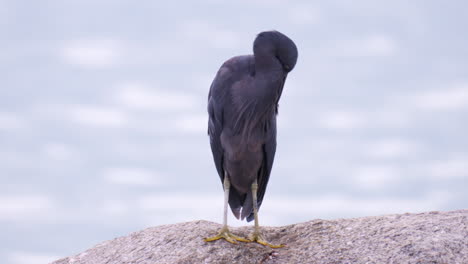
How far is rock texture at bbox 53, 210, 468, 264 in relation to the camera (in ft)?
22.4

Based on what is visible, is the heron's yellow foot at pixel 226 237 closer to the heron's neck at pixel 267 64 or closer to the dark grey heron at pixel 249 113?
the dark grey heron at pixel 249 113

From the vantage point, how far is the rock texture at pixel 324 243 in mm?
6832

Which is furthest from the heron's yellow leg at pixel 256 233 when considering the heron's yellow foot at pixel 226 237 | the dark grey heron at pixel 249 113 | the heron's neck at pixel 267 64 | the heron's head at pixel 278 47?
the heron's head at pixel 278 47

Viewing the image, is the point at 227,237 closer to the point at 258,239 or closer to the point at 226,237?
the point at 226,237

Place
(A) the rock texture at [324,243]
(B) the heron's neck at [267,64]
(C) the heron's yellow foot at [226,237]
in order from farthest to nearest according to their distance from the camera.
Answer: (C) the heron's yellow foot at [226,237]
(B) the heron's neck at [267,64]
(A) the rock texture at [324,243]

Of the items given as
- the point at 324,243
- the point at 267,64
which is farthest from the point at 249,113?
the point at 324,243

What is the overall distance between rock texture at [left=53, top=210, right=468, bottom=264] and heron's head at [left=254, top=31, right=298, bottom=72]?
1964 millimetres

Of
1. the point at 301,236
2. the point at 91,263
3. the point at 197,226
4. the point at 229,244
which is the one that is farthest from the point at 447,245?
the point at 91,263

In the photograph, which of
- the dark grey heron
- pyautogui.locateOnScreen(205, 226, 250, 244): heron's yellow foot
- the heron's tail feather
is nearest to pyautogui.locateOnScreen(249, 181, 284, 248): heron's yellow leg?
the dark grey heron

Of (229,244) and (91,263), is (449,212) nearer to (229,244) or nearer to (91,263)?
(229,244)

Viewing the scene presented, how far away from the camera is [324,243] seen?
7.34 m

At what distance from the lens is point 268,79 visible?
7.32 m

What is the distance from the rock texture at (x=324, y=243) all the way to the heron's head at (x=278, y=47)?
1.96 meters

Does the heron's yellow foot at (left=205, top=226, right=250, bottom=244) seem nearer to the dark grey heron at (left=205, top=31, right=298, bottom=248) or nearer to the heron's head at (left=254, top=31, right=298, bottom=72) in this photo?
the dark grey heron at (left=205, top=31, right=298, bottom=248)
